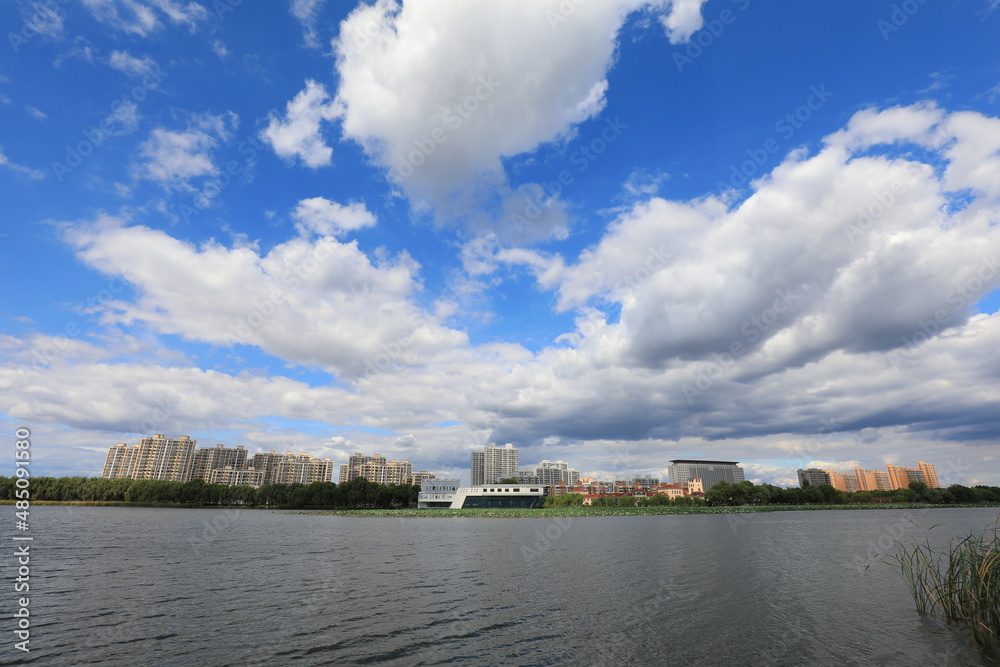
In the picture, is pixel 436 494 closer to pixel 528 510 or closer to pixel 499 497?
pixel 499 497

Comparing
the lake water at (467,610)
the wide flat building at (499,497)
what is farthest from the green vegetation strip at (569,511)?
the lake water at (467,610)

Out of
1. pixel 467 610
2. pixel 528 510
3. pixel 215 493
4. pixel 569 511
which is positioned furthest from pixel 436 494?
pixel 467 610

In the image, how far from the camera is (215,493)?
16888cm

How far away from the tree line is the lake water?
135 meters

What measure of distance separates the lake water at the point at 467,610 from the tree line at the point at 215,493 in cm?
13471

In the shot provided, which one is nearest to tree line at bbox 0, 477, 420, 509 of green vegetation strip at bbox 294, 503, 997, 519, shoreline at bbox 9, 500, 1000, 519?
shoreline at bbox 9, 500, 1000, 519

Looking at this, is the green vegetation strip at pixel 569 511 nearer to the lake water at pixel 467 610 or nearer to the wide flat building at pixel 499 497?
the wide flat building at pixel 499 497

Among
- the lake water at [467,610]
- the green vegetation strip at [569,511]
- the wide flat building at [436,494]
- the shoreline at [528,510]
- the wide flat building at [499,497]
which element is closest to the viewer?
the lake water at [467,610]

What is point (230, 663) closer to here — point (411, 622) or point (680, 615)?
point (411, 622)

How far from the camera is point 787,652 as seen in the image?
18359 millimetres

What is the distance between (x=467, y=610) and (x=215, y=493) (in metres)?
182

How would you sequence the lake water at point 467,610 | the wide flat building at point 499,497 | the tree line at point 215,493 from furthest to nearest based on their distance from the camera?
the wide flat building at point 499,497
the tree line at point 215,493
the lake water at point 467,610

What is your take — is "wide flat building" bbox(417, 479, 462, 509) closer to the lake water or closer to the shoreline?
→ the shoreline

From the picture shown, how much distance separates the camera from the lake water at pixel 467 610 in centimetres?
1762
